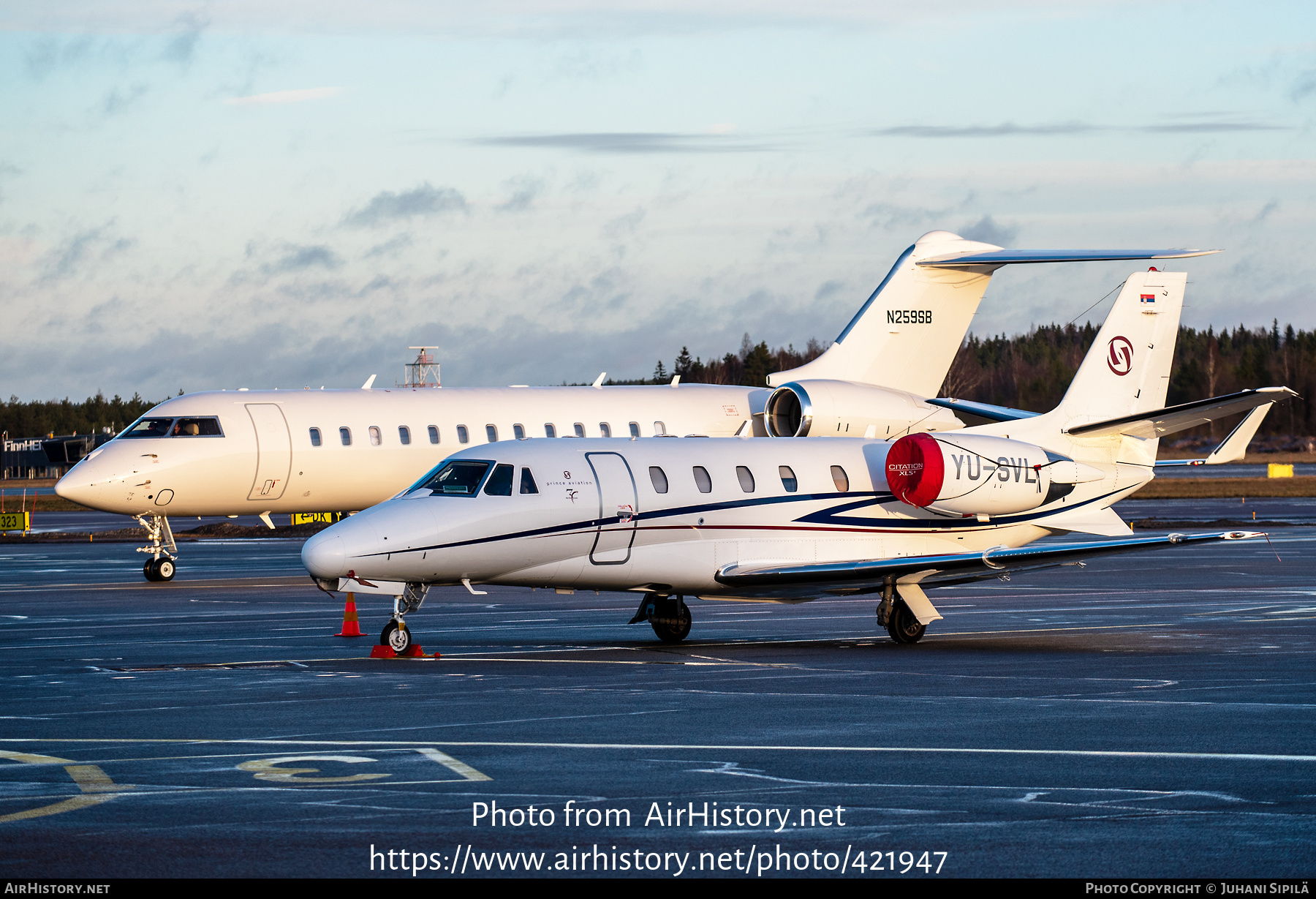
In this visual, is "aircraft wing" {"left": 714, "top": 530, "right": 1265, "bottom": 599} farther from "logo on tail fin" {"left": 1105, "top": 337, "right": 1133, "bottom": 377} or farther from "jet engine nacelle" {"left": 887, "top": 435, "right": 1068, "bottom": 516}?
"logo on tail fin" {"left": 1105, "top": 337, "right": 1133, "bottom": 377}

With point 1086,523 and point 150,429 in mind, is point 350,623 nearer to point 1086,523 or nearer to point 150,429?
point 1086,523

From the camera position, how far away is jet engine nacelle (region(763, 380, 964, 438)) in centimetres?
3488

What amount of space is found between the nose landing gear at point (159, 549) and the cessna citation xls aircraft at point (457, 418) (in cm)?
4

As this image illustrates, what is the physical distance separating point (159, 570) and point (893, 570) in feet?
62.0

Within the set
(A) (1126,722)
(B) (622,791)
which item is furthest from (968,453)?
(B) (622,791)

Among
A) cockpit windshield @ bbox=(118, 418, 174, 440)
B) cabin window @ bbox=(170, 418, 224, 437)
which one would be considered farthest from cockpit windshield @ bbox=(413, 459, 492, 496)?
cockpit windshield @ bbox=(118, 418, 174, 440)

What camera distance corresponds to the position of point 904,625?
21.0 meters

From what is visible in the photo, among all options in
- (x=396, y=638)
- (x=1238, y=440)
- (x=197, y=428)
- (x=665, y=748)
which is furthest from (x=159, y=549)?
(x=665, y=748)

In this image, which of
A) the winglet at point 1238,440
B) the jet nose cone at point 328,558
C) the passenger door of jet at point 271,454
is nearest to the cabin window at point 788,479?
the winglet at point 1238,440

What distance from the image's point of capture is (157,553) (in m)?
34.0

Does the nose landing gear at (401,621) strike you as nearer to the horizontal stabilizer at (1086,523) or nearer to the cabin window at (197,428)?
the horizontal stabilizer at (1086,523)

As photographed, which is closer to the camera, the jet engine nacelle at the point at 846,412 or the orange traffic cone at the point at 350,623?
the orange traffic cone at the point at 350,623

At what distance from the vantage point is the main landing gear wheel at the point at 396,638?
1925 cm
